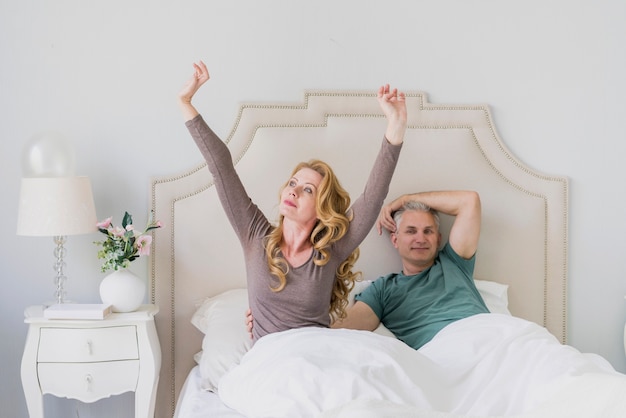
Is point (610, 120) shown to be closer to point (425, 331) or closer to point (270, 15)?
point (425, 331)

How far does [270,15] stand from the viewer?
2.94 meters

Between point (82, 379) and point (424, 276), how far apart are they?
4.11ft

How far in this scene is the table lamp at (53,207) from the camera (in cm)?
258

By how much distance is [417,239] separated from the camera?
2814 millimetres

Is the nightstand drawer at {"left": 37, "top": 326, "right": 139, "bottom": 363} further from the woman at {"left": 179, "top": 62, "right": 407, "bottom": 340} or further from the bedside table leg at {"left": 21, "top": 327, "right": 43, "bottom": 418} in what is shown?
the woman at {"left": 179, "top": 62, "right": 407, "bottom": 340}

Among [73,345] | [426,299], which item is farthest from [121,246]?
[426,299]

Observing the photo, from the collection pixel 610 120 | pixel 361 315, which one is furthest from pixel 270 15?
pixel 610 120

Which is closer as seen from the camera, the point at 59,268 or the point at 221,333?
the point at 221,333

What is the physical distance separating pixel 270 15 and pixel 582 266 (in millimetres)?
1614

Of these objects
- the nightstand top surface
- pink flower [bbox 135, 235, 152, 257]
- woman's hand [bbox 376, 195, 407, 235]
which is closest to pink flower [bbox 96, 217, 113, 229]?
pink flower [bbox 135, 235, 152, 257]

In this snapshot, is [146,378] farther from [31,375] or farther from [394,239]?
[394,239]

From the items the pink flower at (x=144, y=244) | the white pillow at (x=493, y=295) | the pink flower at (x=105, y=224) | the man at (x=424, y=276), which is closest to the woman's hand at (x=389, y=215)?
the man at (x=424, y=276)

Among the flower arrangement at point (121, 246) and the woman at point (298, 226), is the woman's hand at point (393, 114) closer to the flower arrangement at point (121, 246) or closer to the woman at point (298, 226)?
the woman at point (298, 226)

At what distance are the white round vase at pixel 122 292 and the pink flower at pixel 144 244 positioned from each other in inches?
3.8
